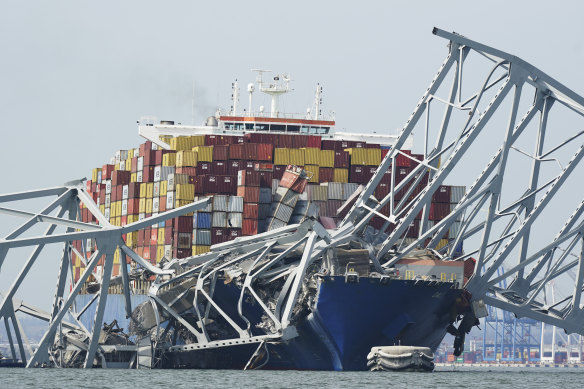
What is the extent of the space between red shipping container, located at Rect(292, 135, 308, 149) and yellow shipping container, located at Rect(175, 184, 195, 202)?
29.1ft

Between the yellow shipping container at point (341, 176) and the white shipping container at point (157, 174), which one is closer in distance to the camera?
the yellow shipping container at point (341, 176)

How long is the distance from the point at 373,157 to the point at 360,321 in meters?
22.1

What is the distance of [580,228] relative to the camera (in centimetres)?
5581

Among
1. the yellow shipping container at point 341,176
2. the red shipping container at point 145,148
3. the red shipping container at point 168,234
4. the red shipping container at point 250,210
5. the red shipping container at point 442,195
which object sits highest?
the red shipping container at point 145,148

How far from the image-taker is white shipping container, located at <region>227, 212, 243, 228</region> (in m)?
68.4

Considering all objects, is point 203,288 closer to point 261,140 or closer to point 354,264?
point 354,264

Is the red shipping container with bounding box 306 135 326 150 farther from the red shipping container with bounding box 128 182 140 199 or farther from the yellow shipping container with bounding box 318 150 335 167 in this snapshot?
the red shipping container with bounding box 128 182 140 199

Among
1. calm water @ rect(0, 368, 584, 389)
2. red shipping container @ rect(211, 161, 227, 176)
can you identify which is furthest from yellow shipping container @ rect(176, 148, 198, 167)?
calm water @ rect(0, 368, 584, 389)

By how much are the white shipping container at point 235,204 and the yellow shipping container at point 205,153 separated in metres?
5.64

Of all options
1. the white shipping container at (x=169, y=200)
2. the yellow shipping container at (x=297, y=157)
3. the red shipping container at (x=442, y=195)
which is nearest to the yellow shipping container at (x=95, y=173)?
the white shipping container at (x=169, y=200)

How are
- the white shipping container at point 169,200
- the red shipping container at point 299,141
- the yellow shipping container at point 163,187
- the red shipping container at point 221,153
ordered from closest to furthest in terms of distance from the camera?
1. the white shipping container at point 169,200
2. the red shipping container at point 221,153
3. the yellow shipping container at point 163,187
4. the red shipping container at point 299,141

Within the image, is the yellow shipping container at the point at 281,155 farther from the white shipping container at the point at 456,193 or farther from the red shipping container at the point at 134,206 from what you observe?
the red shipping container at the point at 134,206

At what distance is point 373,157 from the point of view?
73.3 meters

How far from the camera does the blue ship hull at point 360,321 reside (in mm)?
52459
